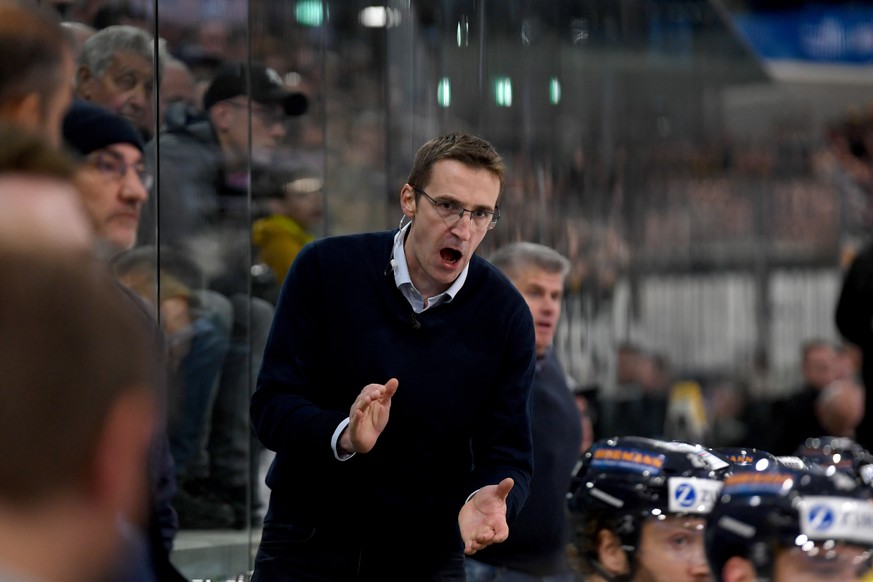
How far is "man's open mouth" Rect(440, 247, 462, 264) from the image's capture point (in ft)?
9.37

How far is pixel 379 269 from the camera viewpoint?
9.52ft

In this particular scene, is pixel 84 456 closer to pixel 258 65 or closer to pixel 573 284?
pixel 258 65

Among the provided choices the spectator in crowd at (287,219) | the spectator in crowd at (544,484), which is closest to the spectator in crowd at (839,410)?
the spectator in crowd at (544,484)

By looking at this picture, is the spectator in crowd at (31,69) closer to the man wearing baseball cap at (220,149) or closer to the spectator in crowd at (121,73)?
the spectator in crowd at (121,73)

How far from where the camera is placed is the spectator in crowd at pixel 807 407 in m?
8.02

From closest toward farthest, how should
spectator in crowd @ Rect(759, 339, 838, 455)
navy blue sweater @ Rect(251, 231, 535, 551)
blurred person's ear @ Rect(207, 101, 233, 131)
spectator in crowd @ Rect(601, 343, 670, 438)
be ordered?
navy blue sweater @ Rect(251, 231, 535, 551)
blurred person's ear @ Rect(207, 101, 233, 131)
spectator in crowd @ Rect(601, 343, 670, 438)
spectator in crowd @ Rect(759, 339, 838, 455)

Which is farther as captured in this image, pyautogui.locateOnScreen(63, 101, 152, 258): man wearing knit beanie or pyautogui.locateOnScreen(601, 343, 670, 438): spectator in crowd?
pyautogui.locateOnScreen(601, 343, 670, 438): spectator in crowd

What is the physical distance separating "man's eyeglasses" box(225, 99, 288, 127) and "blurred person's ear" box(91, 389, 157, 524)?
3.09m

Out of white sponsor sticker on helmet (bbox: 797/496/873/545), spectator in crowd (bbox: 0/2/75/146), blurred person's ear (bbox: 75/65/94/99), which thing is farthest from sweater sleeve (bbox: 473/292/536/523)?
blurred person's ear (bbox: 75/65/94/99)

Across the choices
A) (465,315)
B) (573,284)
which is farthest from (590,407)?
(465,315)

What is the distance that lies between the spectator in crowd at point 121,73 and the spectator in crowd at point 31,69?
121 cm

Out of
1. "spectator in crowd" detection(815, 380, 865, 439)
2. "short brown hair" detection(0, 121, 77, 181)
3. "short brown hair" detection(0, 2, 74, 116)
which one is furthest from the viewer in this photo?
"spectator in crowd" detection(815, 380, 865, 439)

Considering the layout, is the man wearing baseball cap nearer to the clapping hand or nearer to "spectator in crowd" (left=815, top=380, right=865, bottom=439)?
the clapping hand

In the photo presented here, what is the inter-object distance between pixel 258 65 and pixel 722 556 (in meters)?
2.36
